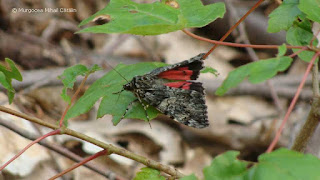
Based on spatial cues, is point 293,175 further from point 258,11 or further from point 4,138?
point 258,11

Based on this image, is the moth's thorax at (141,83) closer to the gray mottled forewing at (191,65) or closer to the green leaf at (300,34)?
the gray mottled forewing at (191,65)

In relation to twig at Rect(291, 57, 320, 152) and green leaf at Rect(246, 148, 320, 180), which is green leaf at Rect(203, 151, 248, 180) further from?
twig at Rect(291, 57, 320, 152)

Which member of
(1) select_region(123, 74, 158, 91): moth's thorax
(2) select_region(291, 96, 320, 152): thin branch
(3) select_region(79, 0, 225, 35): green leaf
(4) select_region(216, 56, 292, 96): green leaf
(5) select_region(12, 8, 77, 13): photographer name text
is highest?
(5) select_region(12, 8, 77, 13): photographer name text

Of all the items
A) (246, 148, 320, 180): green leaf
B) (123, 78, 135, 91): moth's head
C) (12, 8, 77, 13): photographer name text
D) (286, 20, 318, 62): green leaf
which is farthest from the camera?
(12, 8, 77, 13): photographer name text

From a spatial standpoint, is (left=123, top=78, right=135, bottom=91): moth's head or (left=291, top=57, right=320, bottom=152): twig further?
(left=123, top=78, right=135, bottom=91): moth's head

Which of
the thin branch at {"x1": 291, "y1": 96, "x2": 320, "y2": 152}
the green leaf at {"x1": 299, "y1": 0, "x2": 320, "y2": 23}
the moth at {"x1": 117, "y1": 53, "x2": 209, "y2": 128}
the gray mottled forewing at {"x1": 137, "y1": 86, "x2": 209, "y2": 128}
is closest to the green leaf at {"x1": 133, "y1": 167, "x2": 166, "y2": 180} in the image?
the moth at {"x1": 117, "y1": 53, "x2": 209, "y2": 128}

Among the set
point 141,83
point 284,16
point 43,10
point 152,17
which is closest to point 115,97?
Answer: point 141,83

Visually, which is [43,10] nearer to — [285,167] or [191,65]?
[191,65]

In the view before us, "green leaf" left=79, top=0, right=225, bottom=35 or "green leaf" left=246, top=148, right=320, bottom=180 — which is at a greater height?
"green leaf" left=79, top=0, right=225, bottom=35
